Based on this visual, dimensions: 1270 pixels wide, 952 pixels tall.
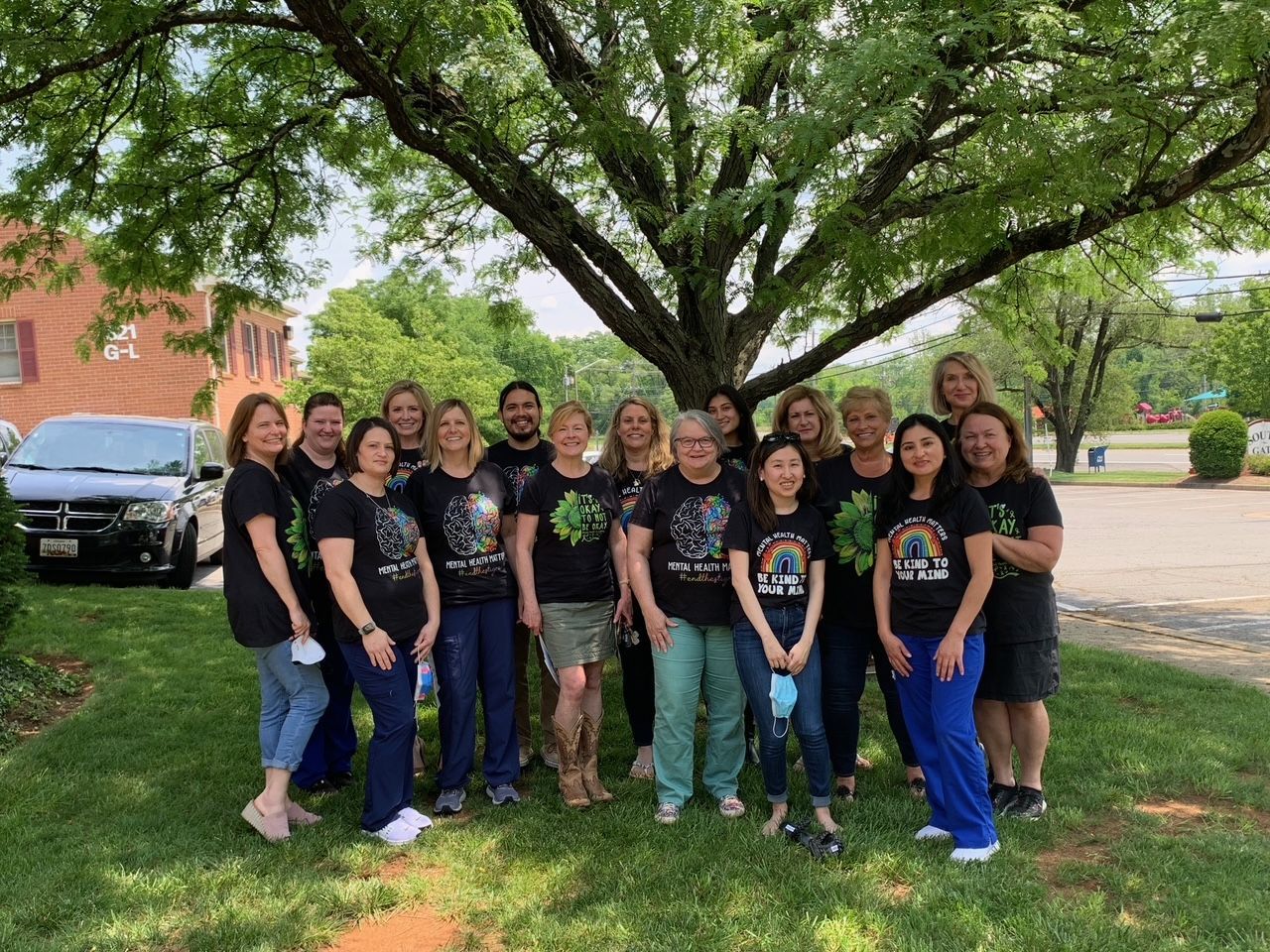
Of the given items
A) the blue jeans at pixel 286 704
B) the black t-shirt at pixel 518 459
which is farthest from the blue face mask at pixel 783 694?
the blue jeans at pixel 286 704

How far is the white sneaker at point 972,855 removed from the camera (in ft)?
11.3

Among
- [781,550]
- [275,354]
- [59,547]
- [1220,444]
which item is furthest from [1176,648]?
[275,354]

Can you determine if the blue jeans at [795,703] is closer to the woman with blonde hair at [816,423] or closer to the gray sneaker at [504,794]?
the woman with blonde hair at [816,423]

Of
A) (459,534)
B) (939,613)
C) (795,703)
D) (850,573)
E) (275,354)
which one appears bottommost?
(795,703)

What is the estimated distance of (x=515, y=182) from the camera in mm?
5707

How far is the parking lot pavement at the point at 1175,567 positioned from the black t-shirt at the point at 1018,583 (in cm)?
505

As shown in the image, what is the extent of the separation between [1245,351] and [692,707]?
125 ft

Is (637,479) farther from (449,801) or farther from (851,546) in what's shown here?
(449,801)

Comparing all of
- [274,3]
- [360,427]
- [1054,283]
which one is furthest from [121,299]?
[1054,283]

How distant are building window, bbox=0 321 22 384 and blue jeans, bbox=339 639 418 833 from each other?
83.1ft

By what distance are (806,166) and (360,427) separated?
2.21 meters

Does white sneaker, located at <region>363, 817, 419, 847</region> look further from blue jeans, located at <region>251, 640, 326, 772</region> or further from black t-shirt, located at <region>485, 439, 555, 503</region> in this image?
black t-shirt, located at <region>485, 439, 555, 503</region>

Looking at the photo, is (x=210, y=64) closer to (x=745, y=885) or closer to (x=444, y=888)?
(x=444, y=888)

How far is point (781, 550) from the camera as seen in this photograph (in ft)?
12.4
